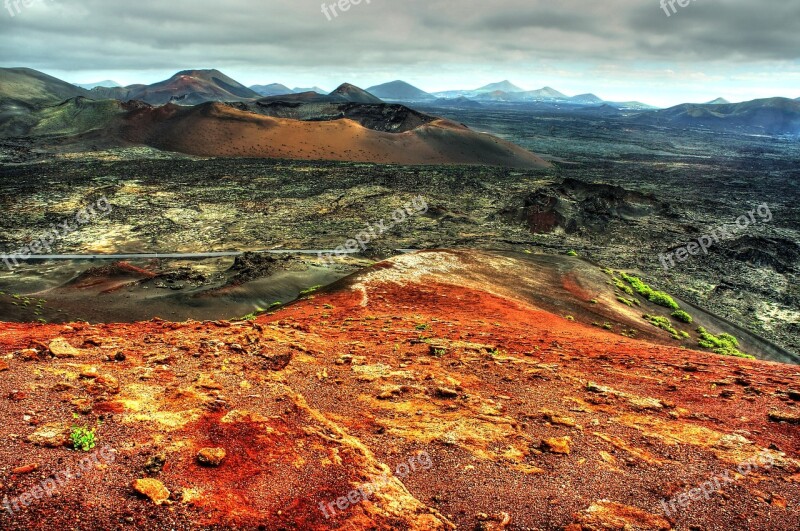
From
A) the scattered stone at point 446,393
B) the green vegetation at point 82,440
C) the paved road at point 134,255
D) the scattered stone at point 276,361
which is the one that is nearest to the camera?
the green vegetation at point 82,440

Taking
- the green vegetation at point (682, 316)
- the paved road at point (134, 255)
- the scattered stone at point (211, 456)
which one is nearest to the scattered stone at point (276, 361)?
the scattered stone at point (211, 456)

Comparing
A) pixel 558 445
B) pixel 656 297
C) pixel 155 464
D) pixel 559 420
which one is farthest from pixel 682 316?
pixel 155 464

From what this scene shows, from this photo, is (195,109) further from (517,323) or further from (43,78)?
(43,78)

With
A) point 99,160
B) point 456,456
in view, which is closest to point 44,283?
point 456,456

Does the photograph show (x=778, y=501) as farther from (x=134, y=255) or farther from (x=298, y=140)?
(x=298, y=140)

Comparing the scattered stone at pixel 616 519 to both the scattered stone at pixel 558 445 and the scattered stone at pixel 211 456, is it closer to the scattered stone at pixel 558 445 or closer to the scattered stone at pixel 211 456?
the scattered stone at pixel 558 445

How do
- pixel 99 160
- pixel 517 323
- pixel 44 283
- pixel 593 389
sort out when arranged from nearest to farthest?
pixel 593 389 → pixel 517 323 → pixel 44 283 → pixel 99 160
